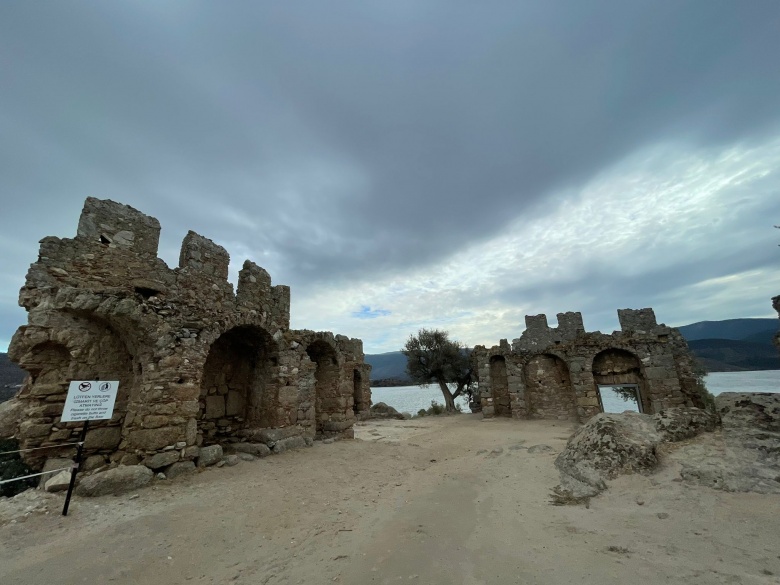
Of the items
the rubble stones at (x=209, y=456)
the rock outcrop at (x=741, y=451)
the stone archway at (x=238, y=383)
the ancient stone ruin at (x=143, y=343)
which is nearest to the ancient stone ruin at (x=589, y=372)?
the rock outcrop at (x=741, y=451)

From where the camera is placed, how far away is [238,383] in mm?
9891

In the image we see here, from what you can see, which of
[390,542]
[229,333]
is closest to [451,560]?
[390,542]

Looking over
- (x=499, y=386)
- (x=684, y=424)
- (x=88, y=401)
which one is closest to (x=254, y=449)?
(x=88, y=401)

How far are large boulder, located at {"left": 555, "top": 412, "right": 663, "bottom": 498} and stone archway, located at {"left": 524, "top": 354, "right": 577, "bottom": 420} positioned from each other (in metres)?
11.9

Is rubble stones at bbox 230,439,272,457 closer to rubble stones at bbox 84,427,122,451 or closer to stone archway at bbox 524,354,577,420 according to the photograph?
rubble stones at bbox 84,427,122,451

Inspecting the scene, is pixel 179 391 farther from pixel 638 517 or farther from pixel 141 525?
pixel 638 517

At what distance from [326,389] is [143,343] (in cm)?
648

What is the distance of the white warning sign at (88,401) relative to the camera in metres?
5.01

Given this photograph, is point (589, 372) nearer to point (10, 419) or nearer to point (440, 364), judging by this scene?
point (440, 364)

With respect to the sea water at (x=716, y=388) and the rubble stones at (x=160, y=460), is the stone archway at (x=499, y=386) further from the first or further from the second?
the rubble stones at (x=160, y=460)

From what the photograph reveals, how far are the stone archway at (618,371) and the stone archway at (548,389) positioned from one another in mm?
1395

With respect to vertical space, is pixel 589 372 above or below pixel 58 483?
above

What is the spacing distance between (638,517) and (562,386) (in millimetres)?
15172

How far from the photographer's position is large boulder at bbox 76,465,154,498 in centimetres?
537
